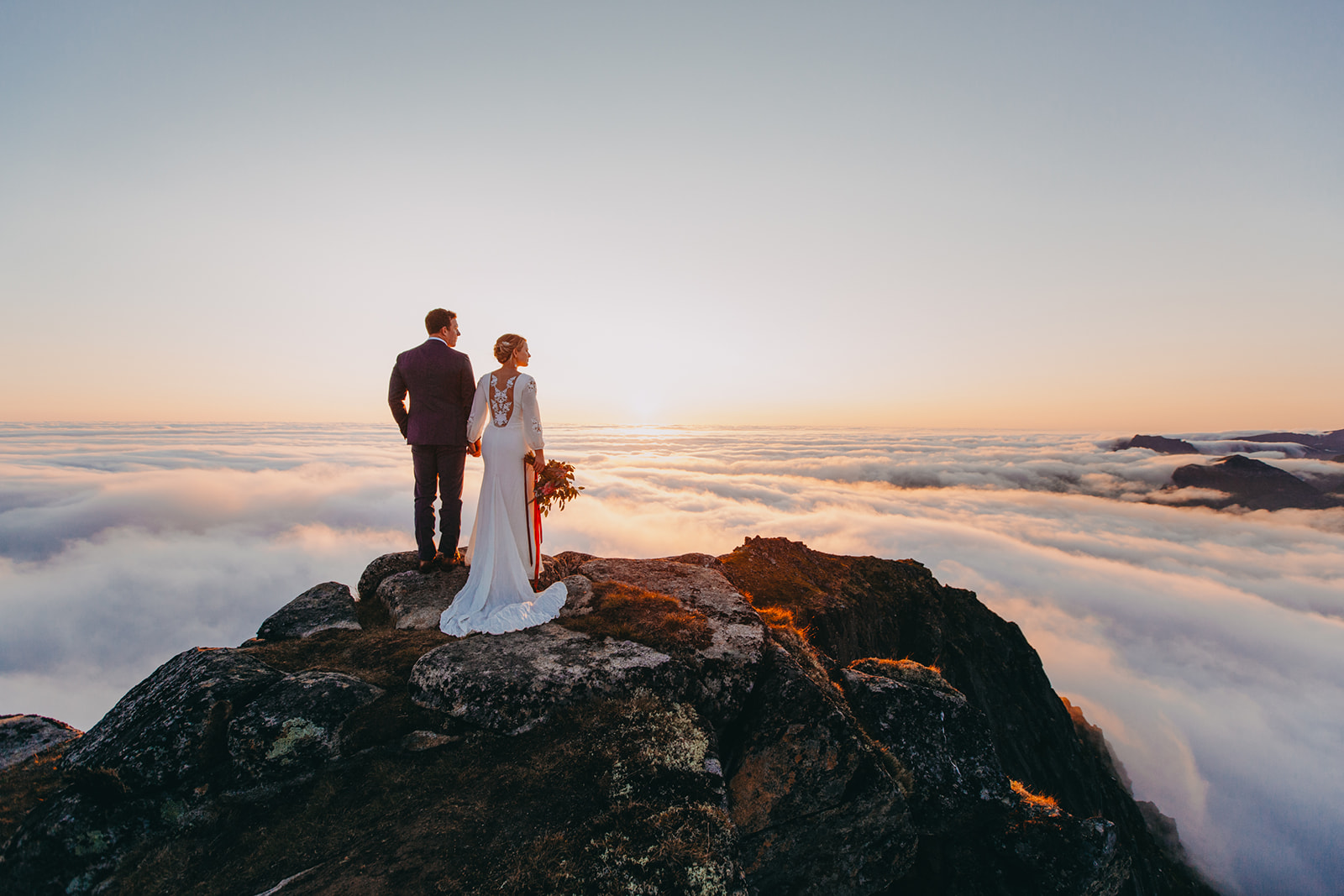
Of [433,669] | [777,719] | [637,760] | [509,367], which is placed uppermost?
[509,367]

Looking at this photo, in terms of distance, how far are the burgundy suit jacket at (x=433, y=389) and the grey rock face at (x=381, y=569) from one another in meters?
2.71

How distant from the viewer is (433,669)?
541 cm

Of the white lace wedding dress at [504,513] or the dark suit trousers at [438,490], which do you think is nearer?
the white lace wedding dress at [504,513]

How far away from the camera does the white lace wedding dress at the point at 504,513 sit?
23.8ft

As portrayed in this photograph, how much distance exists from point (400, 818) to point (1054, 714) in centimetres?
3318

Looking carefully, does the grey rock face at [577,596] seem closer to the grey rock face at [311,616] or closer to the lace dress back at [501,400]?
the lace dress back at [501,400]

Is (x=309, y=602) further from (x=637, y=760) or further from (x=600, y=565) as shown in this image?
(x=637, y=760)

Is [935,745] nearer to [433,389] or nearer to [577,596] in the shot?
[577,596]

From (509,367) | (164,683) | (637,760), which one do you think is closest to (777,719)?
(637,760)

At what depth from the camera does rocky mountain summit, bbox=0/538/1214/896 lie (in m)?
3.71

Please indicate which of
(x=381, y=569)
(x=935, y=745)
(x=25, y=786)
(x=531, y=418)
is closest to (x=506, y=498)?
(x=531, y=418)

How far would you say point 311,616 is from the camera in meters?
7.75

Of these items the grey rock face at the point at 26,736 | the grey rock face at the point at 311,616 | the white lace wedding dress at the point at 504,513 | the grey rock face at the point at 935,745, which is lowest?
the grey rock face at the point at 935,745

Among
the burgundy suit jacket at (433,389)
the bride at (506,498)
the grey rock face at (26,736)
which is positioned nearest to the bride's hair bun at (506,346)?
the bride at (506,498)
